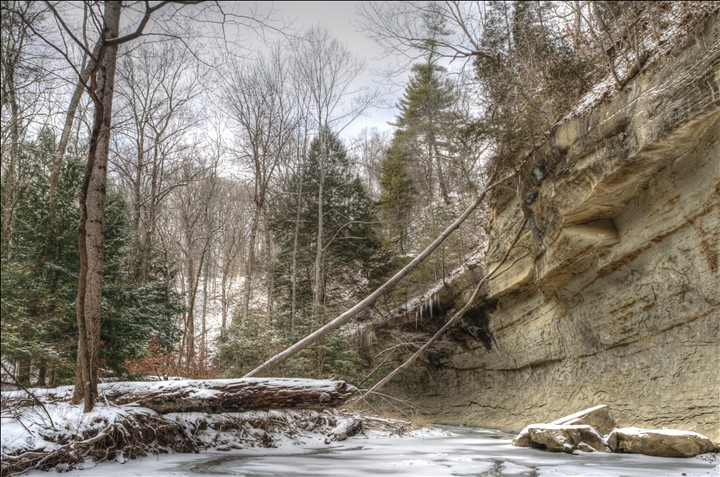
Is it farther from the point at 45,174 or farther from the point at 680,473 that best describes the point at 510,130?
the point at 45,174

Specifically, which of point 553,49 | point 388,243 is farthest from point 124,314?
point 388,243

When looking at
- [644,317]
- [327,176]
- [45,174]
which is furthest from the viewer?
[327,176]

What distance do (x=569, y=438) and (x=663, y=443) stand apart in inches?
47.4

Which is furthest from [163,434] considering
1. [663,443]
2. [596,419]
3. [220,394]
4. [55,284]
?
[596,419]

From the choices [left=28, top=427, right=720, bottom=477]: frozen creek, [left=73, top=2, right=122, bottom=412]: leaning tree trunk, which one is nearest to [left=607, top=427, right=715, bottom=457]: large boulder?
[left=28, top=427, right=720, bottom=477]: frozen creek

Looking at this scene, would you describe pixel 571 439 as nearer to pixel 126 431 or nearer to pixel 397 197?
pixel 126 431

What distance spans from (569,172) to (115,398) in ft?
31.0

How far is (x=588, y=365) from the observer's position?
34.3 feet

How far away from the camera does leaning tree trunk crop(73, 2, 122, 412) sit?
541 cm

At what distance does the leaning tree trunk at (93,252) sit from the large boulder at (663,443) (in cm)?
733

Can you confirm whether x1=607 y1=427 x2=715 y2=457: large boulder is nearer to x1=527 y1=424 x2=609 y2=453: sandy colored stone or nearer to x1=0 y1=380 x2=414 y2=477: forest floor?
x1=527 y1=424 x2=609 y2=453: sandy colored stone

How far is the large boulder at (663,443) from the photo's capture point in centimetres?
605

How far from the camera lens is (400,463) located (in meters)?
5.70

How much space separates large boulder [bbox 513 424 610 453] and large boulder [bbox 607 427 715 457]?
0.28 m
